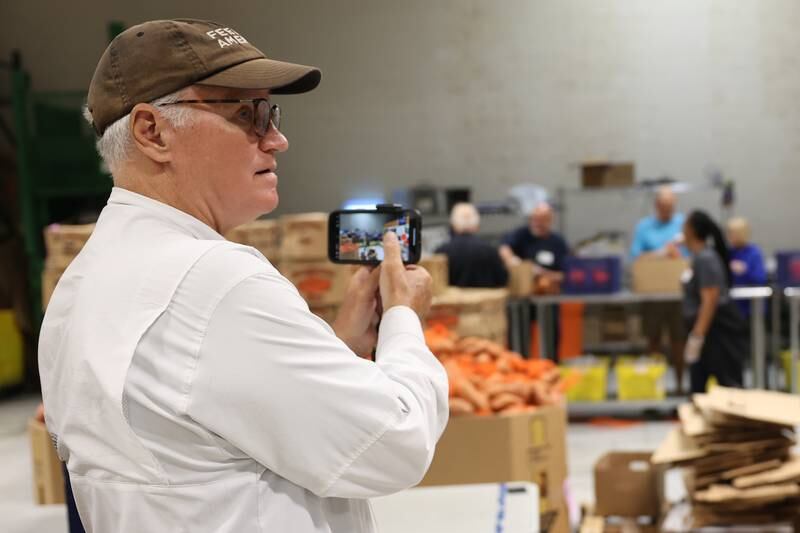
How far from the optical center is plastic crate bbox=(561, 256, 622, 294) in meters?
7.51

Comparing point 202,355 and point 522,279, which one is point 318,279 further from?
point 202,355

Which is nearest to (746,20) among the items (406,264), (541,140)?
(541,140)

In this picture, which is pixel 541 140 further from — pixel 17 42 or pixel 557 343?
pixel 17 42

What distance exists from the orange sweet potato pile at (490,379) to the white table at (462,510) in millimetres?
962

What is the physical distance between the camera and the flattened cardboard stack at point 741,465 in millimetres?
3854

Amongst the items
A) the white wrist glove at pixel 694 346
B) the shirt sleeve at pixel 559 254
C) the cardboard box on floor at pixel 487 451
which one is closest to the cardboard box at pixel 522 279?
the shirt sleeve at pixel 559 254

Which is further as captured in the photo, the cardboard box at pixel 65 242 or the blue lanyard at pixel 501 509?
the cardboard box at pixel 65 242

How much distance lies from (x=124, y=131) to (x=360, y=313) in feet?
1.79

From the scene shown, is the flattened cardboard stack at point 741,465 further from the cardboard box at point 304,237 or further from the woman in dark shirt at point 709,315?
the woman in dark shirt at point 709,315

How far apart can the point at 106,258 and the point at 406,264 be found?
21.7 inches

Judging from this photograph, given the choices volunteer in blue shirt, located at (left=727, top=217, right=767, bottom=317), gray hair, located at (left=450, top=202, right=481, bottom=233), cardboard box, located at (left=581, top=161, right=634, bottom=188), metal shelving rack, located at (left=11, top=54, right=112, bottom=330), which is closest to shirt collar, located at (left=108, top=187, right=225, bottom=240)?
gray hair, located at (left=450, top=202, right=481, bottom=233)

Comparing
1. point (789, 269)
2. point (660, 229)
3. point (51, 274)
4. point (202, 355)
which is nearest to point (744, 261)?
point (789, 269)

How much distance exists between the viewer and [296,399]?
45.7 inches

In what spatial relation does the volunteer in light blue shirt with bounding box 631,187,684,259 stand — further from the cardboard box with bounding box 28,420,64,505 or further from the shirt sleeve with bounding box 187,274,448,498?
the shirt sleeve with bounding box 187,274,448,498
